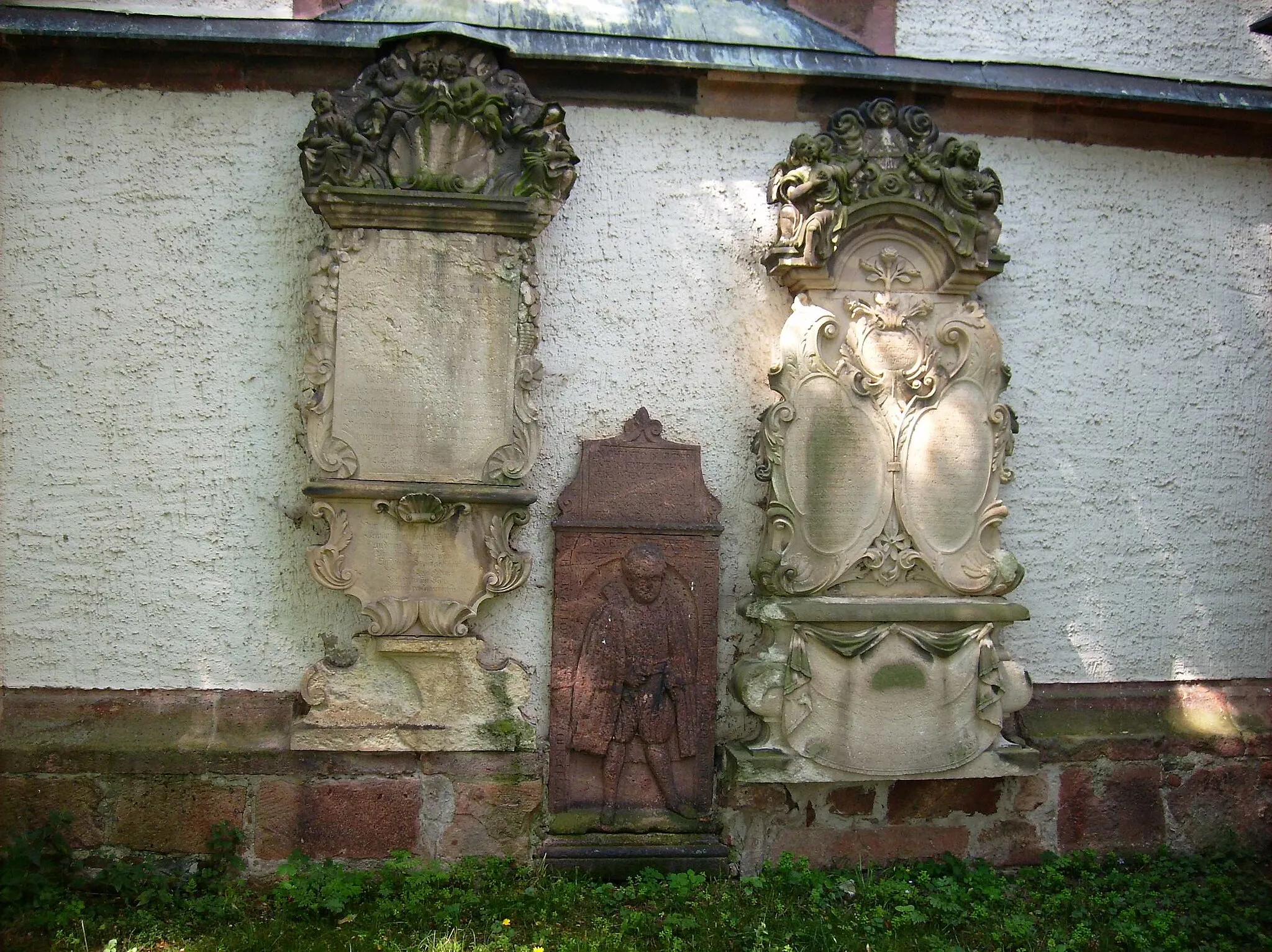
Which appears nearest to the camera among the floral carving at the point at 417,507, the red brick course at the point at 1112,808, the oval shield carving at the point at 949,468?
the floral carving at the point at 417,507

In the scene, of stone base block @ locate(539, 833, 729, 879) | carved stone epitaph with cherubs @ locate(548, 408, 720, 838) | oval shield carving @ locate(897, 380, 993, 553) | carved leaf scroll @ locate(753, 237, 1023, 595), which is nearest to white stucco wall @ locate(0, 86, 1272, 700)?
carved stone epitaph with cherubs @ locate(548, 408, 720, 838)

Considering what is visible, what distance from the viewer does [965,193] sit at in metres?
4.04

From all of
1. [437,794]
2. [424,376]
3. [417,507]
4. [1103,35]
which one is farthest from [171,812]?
[1103,35]

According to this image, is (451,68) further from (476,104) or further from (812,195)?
(812,195)

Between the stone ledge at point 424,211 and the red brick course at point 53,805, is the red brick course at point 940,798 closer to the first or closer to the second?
the stone ledge at point 424,211

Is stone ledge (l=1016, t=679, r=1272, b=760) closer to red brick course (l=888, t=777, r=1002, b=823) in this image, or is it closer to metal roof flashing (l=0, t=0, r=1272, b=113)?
red brick course (l=888, t=777, r=1002, b=823)

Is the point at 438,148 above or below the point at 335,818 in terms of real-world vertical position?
above

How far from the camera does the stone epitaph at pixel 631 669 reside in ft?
12.8

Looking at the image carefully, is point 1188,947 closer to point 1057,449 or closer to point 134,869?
point 1057,449

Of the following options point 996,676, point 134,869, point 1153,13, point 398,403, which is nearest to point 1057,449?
point 996,676

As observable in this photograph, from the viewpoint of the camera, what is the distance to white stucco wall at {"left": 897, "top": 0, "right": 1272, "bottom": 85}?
4.47 metres

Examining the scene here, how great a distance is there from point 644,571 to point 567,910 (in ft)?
4.10

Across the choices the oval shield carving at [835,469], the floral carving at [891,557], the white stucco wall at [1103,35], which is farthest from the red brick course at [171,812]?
the white stucco wall at [1103,35]

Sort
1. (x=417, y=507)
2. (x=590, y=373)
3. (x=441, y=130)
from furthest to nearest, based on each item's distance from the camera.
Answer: (x=590, y=373), (x=441, y=130), (x=417, y=507)
